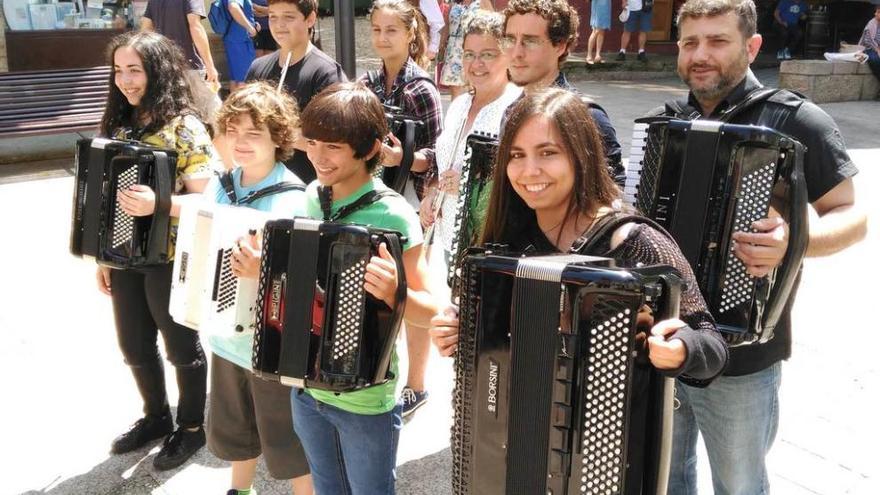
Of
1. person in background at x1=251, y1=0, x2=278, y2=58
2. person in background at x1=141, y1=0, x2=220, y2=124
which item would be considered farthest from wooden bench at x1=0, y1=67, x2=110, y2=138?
person in background at x1=251, y1=0, x2=278, y2=58

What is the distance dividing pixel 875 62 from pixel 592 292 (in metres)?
14.4

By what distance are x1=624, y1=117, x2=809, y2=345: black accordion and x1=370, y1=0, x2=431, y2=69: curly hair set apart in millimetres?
2303

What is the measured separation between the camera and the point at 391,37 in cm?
440

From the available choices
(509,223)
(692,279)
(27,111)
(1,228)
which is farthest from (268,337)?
(27,111)

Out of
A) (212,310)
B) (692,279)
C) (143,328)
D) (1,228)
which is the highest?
(692,279)

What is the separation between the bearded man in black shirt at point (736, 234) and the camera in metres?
2.59

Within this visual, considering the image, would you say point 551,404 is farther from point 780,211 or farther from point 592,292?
point 780,211

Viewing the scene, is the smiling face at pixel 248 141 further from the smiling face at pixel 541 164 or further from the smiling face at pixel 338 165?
the smiling face at pixel 541 164

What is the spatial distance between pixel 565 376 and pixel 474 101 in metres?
2.17

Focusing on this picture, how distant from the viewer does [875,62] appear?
14234 millimetres

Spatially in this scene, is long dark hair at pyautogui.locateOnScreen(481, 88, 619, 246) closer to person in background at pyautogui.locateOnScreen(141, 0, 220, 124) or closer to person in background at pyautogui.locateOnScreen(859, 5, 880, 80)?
person in background at pyautogui.locateOnScreen(141, 0, 220, 124)

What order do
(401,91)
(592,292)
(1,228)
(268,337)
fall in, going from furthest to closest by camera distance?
1. (1,228)
2. (401,91)
3. (268,337)
4. (592,292)

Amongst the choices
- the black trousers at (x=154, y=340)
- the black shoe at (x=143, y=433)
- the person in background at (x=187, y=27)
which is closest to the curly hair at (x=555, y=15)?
the black trousers at (x=154, y=340)

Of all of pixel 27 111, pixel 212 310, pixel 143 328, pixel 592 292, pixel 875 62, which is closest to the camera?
pixel 592 292
